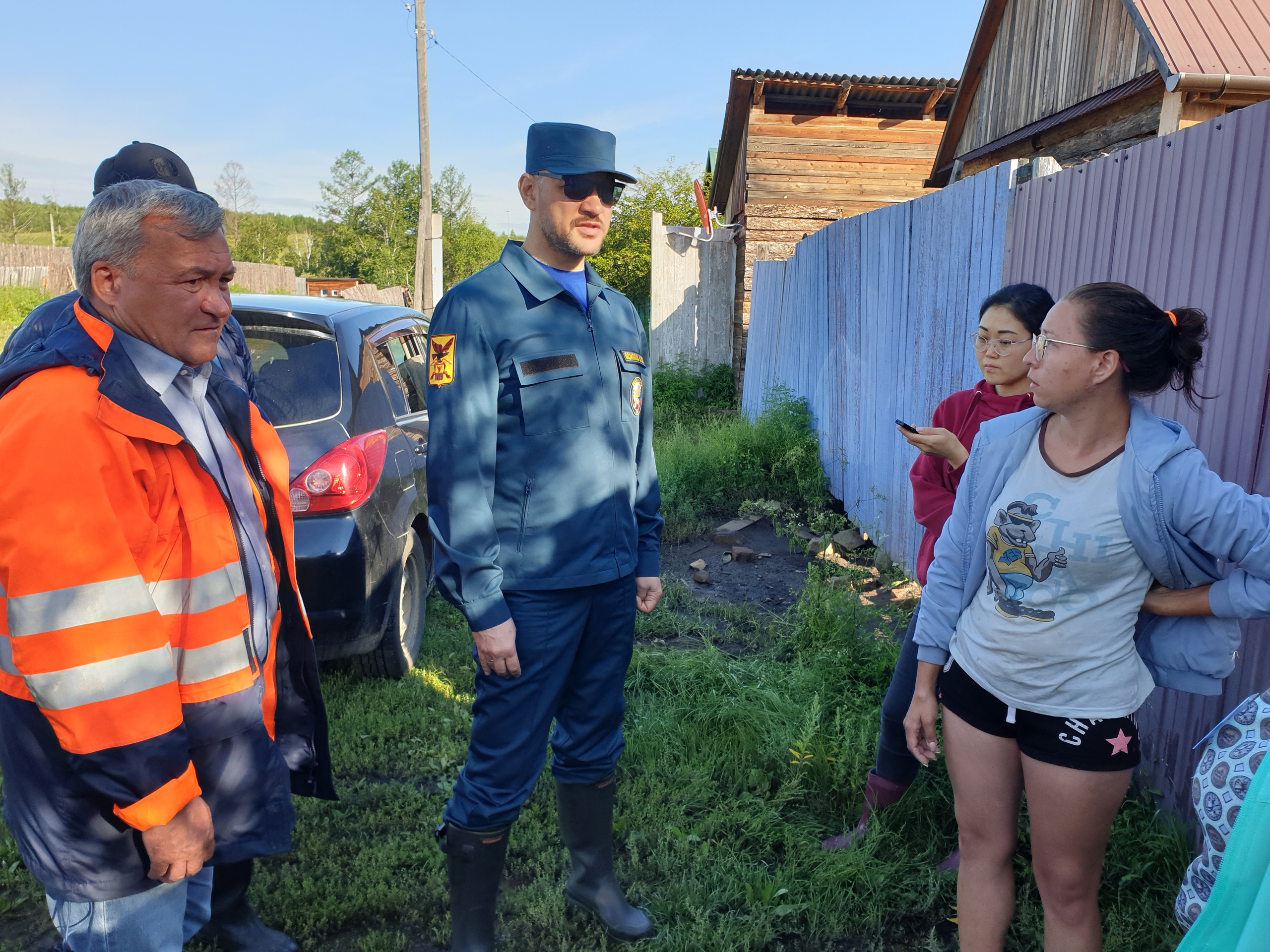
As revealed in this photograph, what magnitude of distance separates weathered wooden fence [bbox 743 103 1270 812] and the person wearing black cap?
9.55 ft

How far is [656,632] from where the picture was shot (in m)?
4.94

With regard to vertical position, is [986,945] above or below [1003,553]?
below

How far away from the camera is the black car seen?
350 centimetres

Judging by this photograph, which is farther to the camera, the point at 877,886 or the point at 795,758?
the point at 795,758

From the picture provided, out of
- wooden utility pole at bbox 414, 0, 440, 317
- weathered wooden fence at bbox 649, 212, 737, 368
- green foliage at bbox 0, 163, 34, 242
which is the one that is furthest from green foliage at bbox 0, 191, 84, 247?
weathered wooden fence at bbox 649, 212, 737, 368

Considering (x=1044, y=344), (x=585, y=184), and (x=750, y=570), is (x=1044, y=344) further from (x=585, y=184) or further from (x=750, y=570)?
(x=750, y=570)

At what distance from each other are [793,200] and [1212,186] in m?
10.2

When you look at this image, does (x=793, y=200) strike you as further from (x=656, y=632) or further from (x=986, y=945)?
(x=986, y=945)

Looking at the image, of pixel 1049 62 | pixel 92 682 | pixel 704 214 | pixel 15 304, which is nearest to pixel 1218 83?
pixel 1049 62

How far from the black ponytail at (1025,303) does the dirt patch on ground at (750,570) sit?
2.98m

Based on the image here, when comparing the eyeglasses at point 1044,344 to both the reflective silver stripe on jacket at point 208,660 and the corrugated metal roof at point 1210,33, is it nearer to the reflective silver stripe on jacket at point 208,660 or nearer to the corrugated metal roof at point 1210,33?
the reflective silver stripe on jacket at point 208,660

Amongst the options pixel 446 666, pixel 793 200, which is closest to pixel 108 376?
pixel 446 666

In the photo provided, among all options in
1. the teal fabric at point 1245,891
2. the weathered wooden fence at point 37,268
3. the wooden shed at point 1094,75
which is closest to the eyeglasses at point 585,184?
the teal fabric at point 1245,891

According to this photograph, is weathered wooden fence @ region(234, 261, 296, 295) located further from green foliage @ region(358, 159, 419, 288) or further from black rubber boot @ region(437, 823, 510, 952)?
black rubber boot @ region(437, 823, 510, 952)
